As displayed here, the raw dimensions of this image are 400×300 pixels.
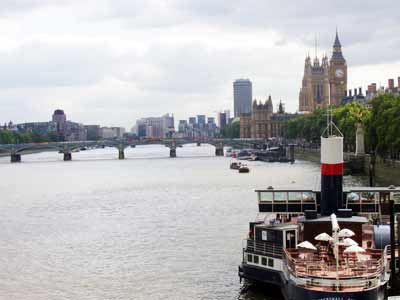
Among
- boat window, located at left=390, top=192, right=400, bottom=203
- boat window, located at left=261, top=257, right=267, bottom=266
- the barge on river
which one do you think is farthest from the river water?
boat window, located at left=390, top=192, right=400, bottom=203

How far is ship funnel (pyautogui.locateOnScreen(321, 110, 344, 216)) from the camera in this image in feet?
99.7

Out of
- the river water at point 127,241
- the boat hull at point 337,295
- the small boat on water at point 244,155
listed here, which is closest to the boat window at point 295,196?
the river water at point 127,241

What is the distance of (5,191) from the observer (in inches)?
3442

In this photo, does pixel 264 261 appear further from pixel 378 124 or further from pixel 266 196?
pixel 378 124

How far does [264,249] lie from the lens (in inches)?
1194

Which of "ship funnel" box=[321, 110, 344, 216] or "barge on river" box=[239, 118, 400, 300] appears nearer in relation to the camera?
"barge on river" box=[239, 118, 400, 300]

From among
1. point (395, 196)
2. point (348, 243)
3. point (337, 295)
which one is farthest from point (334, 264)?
point (395, 196)

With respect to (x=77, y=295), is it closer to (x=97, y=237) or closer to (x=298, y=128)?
(x=97, y=237)

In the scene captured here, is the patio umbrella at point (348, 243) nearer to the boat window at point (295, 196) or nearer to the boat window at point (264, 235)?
the boat window at point (264, 235)

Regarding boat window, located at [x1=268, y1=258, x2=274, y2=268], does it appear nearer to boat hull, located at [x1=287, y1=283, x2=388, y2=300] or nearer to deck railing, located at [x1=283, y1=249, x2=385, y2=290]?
deck railing, located at [x1=283, y1=249, x2=385, y2=290]

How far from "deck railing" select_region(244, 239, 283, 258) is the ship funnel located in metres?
2.59

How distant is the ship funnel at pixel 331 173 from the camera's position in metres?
30.4

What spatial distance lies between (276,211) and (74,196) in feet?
163

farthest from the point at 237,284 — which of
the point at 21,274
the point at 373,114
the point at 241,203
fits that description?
the point at 373,114
